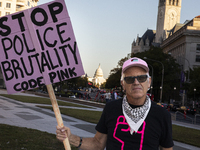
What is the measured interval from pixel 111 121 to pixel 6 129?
674 centimetres

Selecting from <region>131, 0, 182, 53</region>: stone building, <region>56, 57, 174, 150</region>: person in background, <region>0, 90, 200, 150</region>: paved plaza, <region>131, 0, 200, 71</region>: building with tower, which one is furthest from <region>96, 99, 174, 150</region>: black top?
<region>131, 0, 182, 53</region>: stone building

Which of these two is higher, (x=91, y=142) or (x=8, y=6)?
(x=8, y=6)

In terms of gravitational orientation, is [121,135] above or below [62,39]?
below

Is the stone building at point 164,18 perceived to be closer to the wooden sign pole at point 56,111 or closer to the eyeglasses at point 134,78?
the eyeglasses at point 134,78

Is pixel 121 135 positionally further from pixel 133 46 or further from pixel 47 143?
pixel 133 46

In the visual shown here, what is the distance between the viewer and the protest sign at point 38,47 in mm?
3232

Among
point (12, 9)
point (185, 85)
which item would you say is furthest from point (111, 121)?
point (12, 9)

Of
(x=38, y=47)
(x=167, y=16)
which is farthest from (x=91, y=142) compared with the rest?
(x=167, y=16)

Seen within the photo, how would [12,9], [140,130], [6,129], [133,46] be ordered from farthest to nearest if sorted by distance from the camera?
[133,46] < [12,9] < [6,129] < [140,130]

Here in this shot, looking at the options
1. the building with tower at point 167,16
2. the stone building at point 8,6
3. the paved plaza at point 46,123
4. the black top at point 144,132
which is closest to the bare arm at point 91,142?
the black top at point 144,132

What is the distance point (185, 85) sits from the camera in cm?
4872

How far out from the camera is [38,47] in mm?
3234

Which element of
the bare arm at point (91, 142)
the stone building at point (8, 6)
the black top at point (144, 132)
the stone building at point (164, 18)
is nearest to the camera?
the black top at point (144, 132)

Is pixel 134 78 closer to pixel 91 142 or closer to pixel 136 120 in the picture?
pixel 136 120
